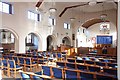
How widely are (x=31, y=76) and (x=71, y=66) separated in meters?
2.94

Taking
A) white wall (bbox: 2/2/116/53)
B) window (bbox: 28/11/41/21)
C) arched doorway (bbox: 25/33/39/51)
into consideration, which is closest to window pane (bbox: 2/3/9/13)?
white wall (bbox: 2/2/116/53)

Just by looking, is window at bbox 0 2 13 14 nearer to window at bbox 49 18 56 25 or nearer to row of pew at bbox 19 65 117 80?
window at bbox 49 18 56 25

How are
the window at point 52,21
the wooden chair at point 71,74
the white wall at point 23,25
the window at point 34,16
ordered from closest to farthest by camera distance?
the wooden chair at point 71,74
the white wall at point 23,25
the window at point 34,16
the window at point 52,21

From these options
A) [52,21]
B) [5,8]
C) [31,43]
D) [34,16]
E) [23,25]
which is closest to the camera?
[5,8]

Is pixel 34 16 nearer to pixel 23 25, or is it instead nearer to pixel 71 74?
pixel 23 25

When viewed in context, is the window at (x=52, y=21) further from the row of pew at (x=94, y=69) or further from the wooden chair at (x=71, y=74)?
the wooden chair at (x=71, y=74)

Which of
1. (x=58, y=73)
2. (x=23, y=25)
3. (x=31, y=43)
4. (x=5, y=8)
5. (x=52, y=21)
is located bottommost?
(x=58, y=73)

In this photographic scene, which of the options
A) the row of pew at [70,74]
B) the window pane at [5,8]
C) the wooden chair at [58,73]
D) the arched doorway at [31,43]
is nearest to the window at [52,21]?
the arched doorway at [31,43]

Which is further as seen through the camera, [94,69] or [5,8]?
[5,8]

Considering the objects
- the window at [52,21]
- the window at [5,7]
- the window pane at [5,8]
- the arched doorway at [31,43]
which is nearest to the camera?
the window at [5,7]

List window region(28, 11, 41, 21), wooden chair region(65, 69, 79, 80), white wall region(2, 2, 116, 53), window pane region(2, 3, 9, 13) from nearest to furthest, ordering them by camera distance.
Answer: wooden chair region(65, 69, 79, 80) < window pane region(2, 3, 9, 13) < white wall region(2, 2, 116, 53) < window region(28, 11, 41, 21)

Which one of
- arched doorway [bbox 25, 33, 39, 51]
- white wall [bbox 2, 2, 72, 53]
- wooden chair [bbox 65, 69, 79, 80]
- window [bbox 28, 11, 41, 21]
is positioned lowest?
wooden chair [bbox 65, 69, 79, 80]

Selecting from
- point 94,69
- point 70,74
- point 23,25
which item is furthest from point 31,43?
point 70,74

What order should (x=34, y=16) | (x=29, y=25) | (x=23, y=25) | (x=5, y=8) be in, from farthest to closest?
(x=34, y=16), (x=29, y=25), (x=23, y=25), (x=5, y=8)
